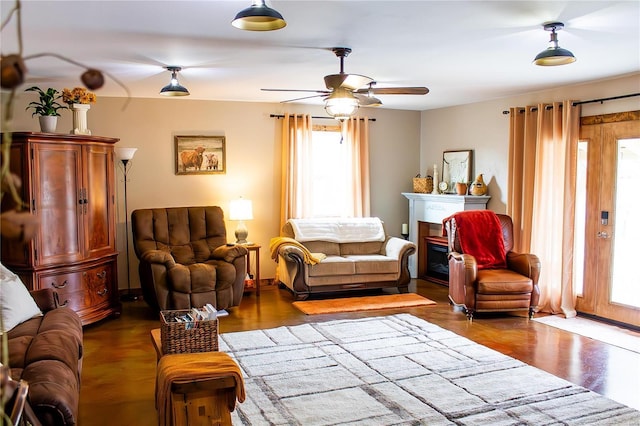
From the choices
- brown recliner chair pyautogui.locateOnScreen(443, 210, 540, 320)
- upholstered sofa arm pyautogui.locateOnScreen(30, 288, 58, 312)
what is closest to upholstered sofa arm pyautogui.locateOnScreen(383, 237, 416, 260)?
brown recliner chair pyautogui.locateOnScreen(443, 210, 540, 320)

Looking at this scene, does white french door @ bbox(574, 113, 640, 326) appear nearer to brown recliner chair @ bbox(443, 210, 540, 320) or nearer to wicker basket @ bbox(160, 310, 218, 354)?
brown recliner chair @ bbox(443, 210, 540, 320)

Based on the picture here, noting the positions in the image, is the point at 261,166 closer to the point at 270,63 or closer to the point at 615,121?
the point at 270,63

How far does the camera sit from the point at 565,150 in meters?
5.77

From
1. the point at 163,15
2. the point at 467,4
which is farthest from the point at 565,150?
the point at 163,15

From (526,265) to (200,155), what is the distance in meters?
4.12

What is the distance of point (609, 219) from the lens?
5.51 metres

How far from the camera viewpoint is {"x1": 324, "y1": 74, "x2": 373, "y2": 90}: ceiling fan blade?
3.95 m

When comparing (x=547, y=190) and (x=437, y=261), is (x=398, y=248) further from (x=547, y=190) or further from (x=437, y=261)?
(x=547, y=190)

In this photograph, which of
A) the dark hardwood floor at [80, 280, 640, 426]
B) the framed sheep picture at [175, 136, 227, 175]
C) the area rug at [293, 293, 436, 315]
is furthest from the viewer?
the framed sheep picture at [175, 136, 227, 175]

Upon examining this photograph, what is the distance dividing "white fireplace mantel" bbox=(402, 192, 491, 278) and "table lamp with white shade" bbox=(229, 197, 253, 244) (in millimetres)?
2502

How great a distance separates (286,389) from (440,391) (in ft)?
3.49

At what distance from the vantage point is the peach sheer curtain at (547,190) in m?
5.78

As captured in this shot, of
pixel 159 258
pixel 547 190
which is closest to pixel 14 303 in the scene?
pixel 159 258

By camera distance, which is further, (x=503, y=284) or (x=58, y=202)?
(x=503, y=284)
